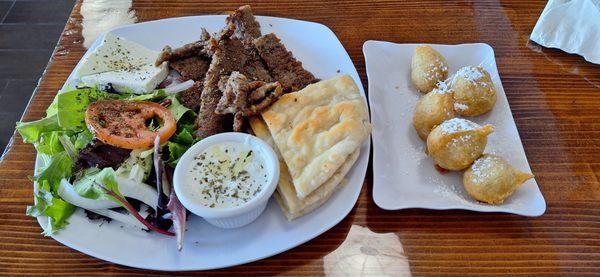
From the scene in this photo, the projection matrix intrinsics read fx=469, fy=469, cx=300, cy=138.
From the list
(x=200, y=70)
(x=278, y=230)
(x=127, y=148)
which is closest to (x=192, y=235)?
(x=278, y=230)

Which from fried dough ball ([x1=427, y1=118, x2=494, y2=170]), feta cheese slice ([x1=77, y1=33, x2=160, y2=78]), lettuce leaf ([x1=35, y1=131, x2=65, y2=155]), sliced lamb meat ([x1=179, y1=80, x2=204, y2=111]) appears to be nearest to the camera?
fried dough ball ([x1=427, y1=118, x2=494, y2=170])

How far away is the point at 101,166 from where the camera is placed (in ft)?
6.81

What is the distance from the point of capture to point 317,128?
83.0 inches

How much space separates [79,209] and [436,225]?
5.05 ft

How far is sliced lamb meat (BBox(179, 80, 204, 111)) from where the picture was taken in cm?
242

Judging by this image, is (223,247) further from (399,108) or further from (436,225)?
(399,108)

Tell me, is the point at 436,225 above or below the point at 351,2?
below

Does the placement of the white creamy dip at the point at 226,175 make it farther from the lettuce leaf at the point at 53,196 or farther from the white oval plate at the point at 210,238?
the lettuce leaf at the point at 53,196

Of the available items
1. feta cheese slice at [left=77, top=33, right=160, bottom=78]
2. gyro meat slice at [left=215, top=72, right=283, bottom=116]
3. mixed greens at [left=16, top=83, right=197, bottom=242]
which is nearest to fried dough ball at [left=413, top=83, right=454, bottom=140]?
gyro meat slice at [left=215, top=72, right=283, bottom=116]

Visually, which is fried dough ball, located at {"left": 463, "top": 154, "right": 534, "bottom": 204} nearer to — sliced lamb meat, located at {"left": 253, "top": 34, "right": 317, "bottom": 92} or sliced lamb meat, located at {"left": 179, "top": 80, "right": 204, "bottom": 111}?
sliced lamb meat, located at {"left": 253, "top": 34, "right": 317, "bottom": 92}

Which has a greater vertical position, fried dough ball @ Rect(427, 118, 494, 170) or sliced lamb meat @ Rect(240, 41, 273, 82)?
sliced lamb meat @ Rect(240, 41, 273, 82)

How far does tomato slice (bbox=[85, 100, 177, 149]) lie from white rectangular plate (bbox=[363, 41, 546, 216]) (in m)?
1.01

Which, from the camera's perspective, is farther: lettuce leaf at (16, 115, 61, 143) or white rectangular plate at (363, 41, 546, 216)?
lettuce leaf at (16, 115, 61, 143)

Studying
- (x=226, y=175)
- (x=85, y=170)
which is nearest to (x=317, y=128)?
(x=226, y=175)
